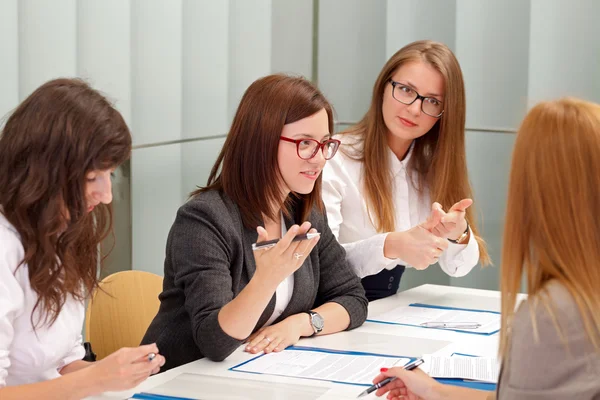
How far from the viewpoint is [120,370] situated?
4.98 ft

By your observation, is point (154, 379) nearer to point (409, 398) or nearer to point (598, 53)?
point (409, 398)

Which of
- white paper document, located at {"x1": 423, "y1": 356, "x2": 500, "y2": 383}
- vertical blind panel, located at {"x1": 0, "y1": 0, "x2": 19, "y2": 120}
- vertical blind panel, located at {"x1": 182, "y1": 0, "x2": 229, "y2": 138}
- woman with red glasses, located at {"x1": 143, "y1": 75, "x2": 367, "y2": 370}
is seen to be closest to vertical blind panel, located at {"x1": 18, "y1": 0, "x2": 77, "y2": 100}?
vertical blind panel, located at {"x1": 0, "y1": 0, "x2": 19, "y2": 120}

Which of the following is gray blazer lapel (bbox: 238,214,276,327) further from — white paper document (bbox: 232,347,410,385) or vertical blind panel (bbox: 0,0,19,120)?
vertical blind panel (bbox: 0,0,19,120)

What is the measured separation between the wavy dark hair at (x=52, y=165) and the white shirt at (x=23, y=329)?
0.06 ft

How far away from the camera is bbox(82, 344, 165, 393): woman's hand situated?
4.99 feet

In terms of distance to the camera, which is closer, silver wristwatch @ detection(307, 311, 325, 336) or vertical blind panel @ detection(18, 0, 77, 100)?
silver wristwatch @ detection(307, 311, 325, 336)

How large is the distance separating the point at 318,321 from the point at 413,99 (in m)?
1.03

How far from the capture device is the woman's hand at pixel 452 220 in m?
2.47

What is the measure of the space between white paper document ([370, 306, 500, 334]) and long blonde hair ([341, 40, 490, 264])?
0.41 m

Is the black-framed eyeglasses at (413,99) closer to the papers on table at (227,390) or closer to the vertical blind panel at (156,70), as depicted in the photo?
the vertical blind panel at (156,70)

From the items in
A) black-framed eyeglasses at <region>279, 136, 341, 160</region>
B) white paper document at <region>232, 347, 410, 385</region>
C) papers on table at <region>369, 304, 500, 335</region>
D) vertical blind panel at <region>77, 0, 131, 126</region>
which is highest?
vertical blind panel at <region>77, 0, 131, 126</region>

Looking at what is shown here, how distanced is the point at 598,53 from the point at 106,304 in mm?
2504

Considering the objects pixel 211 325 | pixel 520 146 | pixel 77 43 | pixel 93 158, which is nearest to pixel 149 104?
pixel 77 43

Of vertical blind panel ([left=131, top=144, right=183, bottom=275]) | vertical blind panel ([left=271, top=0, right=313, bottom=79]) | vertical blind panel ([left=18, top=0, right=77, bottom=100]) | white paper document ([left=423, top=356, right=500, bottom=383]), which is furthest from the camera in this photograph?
vertical blind panel ([left=271, top=0, right=313, bottom=79])
